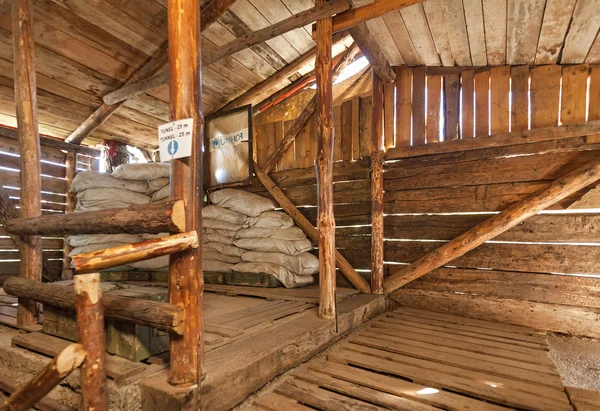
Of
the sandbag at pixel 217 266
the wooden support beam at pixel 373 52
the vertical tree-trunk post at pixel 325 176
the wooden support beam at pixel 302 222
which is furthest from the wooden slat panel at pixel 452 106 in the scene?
the sandbag at pixel 217 266

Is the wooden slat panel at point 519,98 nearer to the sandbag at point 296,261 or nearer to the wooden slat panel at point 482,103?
the wooden slat panel at point 482,103

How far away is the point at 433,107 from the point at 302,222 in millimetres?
2185

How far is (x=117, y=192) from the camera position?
471 centimetres

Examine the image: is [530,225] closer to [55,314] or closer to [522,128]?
[522,128]

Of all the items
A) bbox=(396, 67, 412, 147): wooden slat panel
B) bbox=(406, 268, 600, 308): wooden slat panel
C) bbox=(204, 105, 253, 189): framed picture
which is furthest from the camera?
bbox=(204, 105, 253, 189): framed picture

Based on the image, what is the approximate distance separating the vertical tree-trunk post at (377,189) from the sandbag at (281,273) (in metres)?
0.89

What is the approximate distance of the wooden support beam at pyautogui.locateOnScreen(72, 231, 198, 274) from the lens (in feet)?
4.52

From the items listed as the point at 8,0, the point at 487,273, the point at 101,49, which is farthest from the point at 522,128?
the point at 8,0

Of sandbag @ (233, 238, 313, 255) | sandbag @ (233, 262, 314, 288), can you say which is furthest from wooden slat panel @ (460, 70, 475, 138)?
sandbag @ (233, 262, 314, 288)

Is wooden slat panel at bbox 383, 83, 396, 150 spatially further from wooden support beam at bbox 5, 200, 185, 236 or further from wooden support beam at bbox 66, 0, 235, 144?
wooden support beam at bbox 5, 200, 185, 236

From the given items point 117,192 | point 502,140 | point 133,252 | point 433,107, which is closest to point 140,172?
point 117,192

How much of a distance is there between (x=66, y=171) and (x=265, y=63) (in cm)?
378

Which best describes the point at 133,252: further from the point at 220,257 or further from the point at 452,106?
the point at 452,106

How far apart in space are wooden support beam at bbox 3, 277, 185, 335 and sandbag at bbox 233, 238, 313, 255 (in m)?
2.38
